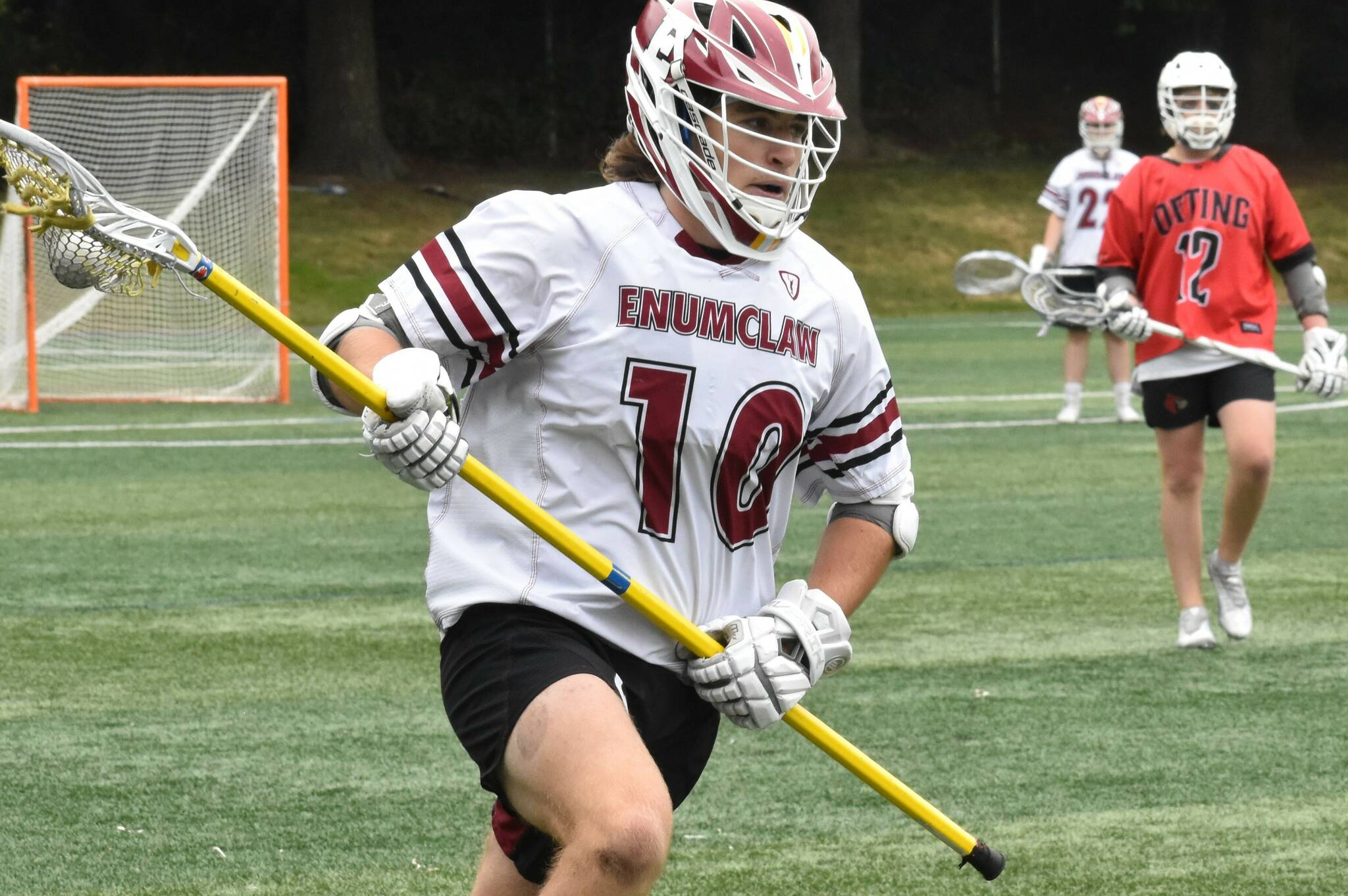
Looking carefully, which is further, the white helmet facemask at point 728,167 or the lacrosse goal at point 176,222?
the lacrosse goal at point 176,222

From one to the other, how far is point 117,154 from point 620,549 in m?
13.3

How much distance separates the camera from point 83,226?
10.9 ft

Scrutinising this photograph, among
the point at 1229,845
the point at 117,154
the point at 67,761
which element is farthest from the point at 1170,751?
the point at 117,154

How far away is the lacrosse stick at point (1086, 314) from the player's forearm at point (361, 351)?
162 inches

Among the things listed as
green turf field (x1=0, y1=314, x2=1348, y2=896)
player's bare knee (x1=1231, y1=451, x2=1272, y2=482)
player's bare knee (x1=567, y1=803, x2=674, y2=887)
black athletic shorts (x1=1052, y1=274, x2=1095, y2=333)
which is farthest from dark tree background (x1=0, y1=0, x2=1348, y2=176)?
player's bare knee (x1=567, y1=803, x2=674, y2=887)

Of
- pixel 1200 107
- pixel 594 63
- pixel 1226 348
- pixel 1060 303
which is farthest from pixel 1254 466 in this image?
pixel 594 63

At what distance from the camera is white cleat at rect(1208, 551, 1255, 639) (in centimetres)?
717

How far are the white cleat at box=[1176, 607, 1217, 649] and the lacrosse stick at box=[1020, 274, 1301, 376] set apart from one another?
87 cm

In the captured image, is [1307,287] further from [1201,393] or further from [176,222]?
[176,222]

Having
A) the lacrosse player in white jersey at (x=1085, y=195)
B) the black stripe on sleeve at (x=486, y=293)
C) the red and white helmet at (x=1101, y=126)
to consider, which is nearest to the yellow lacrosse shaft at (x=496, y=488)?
the black stripe on sleeve at (x=486, y=293)

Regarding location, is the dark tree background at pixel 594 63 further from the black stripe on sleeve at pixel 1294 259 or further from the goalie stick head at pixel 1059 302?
the black stripe on sleeve at pixel 1294 259

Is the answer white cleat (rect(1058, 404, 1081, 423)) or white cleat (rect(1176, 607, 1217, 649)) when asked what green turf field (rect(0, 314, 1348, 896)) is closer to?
white cleat (rect(1176, 607, 1217, 649))

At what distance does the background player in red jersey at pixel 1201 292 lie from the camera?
7.00 meters

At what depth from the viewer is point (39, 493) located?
1087cm
